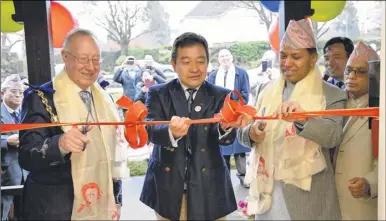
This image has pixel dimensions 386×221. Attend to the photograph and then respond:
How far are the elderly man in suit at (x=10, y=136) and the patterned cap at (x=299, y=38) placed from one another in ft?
4.16

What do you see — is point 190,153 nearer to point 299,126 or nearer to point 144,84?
point 299,126

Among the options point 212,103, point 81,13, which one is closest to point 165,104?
point 212,103

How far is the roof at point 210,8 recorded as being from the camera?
3.93m

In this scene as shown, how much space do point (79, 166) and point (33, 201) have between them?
0.23 m

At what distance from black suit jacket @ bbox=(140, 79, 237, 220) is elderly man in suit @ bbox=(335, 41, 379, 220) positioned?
0.47m

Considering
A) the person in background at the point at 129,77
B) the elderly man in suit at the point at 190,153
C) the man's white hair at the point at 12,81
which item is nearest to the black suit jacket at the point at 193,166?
the elderly man in suit at the point at 190,153

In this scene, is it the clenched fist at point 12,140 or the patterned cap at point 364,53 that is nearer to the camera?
the patterned cap at point 364,53

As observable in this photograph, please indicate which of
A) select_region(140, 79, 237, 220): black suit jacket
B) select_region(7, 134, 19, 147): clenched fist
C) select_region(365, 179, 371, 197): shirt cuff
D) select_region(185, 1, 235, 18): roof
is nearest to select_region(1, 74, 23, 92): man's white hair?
select_region(7, 134, 19, 147): clenched fist

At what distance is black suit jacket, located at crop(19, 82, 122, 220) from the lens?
1.58 m

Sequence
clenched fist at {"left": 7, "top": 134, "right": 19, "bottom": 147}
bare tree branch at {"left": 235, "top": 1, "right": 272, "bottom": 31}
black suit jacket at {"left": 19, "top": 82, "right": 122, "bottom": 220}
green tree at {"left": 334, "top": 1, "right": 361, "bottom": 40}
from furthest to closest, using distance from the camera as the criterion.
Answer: green tree at {"left": 334, "top": 1, "right": 361, "bottom": 40} → bare tree branch at {"left": 235, "top": 1, "right": 272, "bottom": 31} → clenched fist at {"left": 7, "top": 134, "right": 19, "bottom": 147} → black suit jacket at {"left": 19, "top": 82, "right": 122, "bottom": 220}

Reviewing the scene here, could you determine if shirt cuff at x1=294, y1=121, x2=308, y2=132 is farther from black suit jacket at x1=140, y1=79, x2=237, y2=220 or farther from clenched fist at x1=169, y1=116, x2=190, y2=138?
clenched fist at x1=169, y1=116, x2=190, y2=138

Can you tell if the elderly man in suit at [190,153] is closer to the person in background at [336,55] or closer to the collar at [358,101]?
the collar at [358,101]

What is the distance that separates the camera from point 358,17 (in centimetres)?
388

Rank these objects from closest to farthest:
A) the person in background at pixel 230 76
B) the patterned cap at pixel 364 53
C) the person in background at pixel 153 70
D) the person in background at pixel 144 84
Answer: the patterned cap at pixel 364 53
the person in background at pixel 144 84
the person in background at pixel 230 76
the person in background at pixel 153 70
